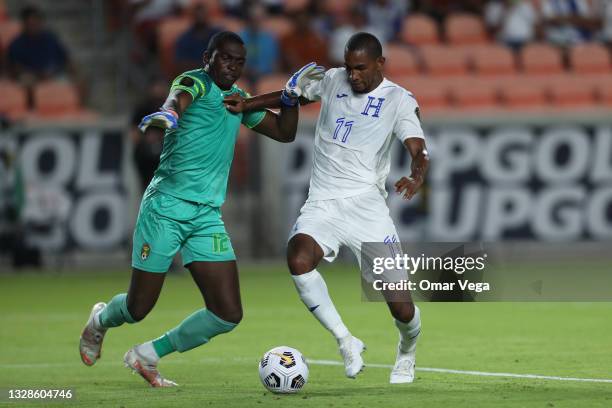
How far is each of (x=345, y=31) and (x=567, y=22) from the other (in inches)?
175

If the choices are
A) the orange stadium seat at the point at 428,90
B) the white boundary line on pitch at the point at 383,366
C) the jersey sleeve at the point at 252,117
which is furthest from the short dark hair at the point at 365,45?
the orange stadium seat at the point at 428,90

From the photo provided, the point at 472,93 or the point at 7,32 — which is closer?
the point at 7,32

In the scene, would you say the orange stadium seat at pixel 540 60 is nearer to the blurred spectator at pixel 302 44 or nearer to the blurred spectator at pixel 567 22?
the blurred spectator at pixel 567 22

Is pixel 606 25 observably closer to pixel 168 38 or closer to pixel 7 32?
pixel 168 38

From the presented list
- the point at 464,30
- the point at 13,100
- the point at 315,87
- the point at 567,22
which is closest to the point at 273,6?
the point at 464,30

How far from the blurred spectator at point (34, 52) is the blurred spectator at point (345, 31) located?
4183 mm

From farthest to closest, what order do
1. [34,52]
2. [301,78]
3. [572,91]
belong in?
1. [572,91]
2. [34,52]
3. [301,78]

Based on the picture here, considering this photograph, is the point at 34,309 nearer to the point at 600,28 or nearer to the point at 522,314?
the point at 522,314

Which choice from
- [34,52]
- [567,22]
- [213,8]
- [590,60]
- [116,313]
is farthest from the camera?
[567,22]

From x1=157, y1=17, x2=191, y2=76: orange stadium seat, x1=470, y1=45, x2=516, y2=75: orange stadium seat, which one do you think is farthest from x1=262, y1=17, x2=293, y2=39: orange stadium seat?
x1=470, y1=45, x2=516, y2=75: orange stadium seat

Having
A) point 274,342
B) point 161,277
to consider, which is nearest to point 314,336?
point 274,342

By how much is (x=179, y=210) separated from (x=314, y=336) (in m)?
3.73

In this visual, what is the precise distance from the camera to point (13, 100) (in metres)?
19.6

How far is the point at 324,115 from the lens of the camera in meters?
9.14
